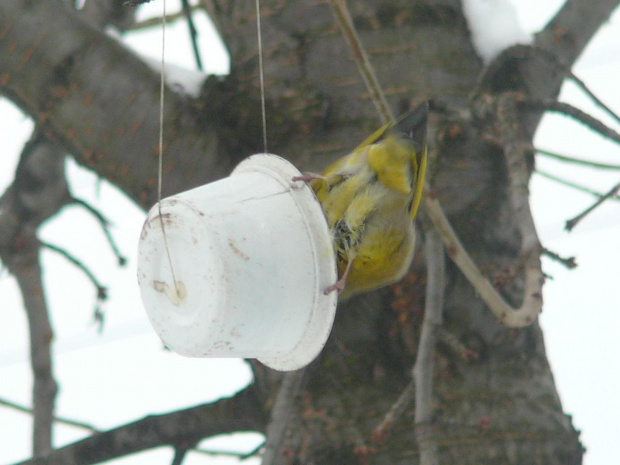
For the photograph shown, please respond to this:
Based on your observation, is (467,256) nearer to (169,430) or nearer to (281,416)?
(281,416)

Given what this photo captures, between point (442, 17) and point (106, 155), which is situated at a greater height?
point (442, 17)

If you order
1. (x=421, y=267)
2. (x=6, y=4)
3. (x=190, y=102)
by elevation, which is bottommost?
(x=421, y=267)

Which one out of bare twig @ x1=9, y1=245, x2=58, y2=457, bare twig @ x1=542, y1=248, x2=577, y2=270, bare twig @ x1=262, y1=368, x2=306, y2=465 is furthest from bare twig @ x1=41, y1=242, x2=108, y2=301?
bare twig @ x1=542, y1=248, x2=577, y2=270

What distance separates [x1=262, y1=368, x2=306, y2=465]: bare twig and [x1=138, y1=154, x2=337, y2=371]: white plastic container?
0.26m

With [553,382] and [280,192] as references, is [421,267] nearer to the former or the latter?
[553,382]

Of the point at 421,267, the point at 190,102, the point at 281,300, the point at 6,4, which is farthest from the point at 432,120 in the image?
the point at 6,4

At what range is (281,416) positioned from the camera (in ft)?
6.14

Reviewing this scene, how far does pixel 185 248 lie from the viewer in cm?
149

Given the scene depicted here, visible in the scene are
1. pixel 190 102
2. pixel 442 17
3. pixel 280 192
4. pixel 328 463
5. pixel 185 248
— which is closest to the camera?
pixel 185 248

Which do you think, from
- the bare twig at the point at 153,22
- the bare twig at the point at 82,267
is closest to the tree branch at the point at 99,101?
the bare twig at the point at 82,267

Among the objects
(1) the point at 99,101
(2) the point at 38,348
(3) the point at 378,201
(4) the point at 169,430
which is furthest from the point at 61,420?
(3) the point at 378,201

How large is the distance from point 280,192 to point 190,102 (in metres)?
0.79

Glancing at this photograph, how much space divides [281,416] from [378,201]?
51 centimetres

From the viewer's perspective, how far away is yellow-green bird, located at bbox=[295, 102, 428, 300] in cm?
181
